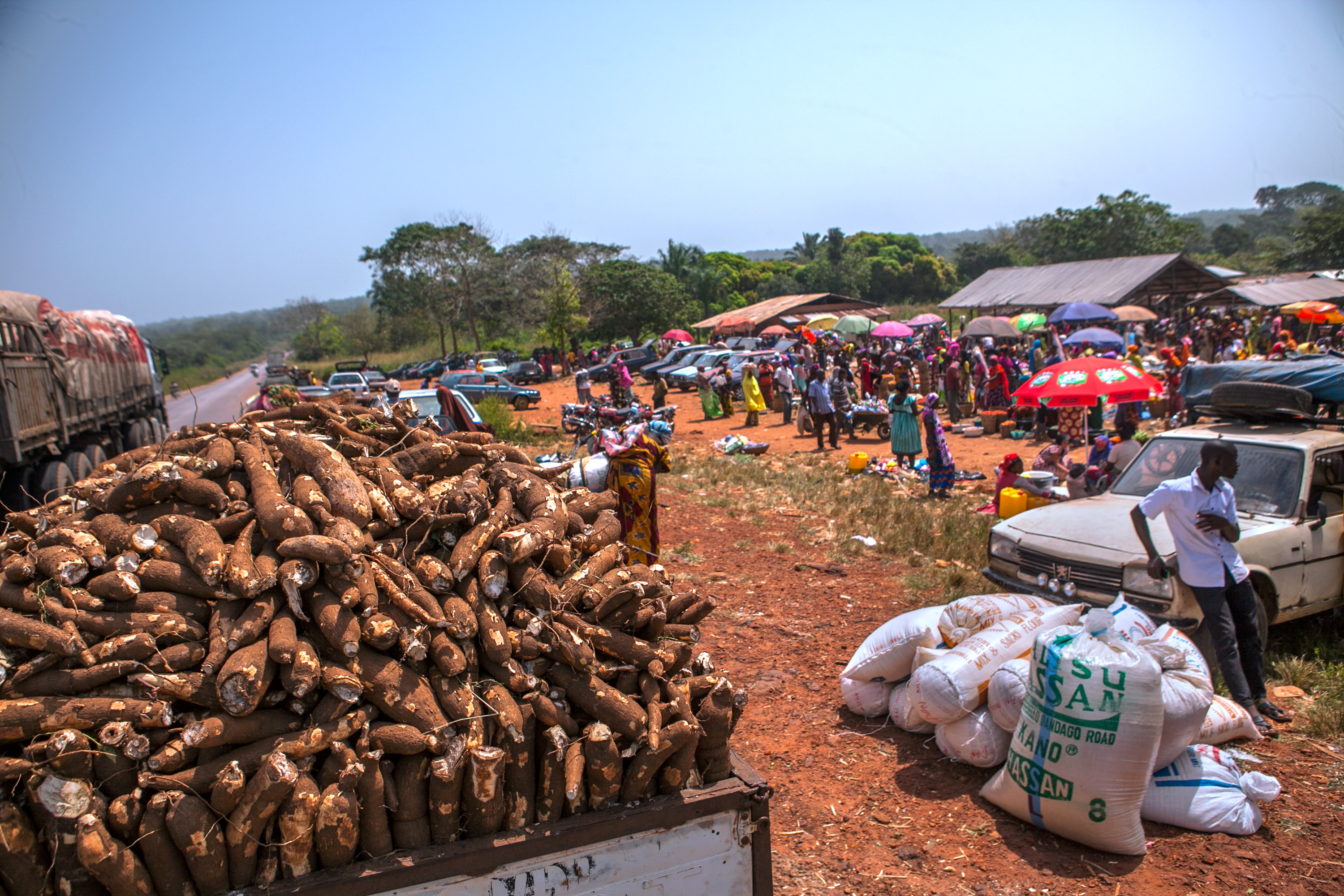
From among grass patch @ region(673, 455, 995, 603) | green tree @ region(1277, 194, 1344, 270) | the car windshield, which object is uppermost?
green tree @ region(1277, 194, 1344, 270)

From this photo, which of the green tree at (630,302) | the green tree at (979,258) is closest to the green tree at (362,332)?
the green tree at (630,302)

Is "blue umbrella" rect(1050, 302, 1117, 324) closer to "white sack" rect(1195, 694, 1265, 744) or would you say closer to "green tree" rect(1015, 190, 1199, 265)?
"white sack" rect(1195, 694, 1265, 744)

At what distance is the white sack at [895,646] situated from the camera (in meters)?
4.75

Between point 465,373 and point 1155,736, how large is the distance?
26.4 metres

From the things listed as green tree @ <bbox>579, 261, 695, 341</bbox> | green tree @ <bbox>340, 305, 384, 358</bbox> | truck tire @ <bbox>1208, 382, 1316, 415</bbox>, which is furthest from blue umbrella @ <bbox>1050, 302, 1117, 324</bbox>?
green tree @ <bbox>340, 305, 384, 358</bbox>

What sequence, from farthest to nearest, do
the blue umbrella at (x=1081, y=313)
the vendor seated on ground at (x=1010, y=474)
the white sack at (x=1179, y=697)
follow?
the blue umbrella at (x=1081, y=313) → the vendor seated on ground at (x=1010, y=474) → the white sack at (x=1179, y=697)

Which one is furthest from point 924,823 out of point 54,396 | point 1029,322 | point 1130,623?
point 1029,322

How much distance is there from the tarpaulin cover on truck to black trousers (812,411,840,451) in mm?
12427

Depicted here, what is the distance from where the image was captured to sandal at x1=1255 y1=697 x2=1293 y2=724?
15.4 ft

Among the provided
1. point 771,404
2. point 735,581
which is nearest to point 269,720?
point 735,581

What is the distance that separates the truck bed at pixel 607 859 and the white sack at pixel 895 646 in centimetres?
230

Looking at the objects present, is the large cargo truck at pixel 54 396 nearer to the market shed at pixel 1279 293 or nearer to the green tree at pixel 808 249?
the market shed at pixel 1279 293

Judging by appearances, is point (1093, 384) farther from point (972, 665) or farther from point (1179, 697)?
point (1179, 697)

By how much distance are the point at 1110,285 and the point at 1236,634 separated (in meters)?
31.9
